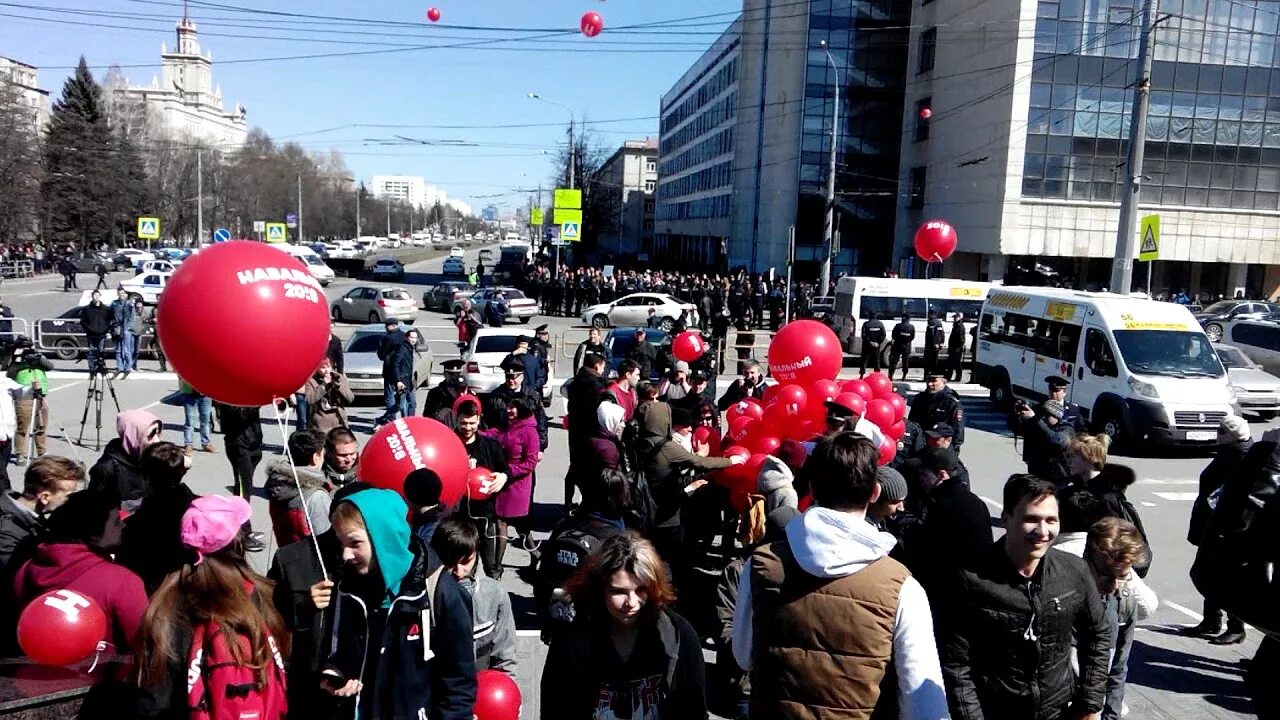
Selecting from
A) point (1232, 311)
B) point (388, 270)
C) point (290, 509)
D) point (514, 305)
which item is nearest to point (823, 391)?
point (290, 509)

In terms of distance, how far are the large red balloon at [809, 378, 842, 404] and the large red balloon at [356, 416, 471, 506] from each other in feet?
12.2

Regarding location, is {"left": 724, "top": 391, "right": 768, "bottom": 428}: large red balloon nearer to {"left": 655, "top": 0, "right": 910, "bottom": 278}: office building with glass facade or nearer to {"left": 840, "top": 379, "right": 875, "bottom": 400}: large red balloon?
{"left": 840, "top": 379, "right": 875, "bottom": 400}: large red balloon

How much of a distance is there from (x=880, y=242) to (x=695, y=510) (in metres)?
48.0

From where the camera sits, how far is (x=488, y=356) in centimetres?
1650

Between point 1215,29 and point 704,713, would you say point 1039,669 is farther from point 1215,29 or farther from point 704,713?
point 1215,29

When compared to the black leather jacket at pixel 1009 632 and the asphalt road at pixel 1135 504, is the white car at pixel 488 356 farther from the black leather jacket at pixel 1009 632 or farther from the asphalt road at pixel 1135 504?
the black leather jacket at pixel 1009 632

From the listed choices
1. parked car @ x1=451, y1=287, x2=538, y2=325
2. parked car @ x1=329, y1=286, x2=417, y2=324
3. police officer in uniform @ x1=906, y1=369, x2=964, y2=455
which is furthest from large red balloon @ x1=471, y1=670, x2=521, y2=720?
parked car @ x1=451, y1=287, x2=538, y2=325

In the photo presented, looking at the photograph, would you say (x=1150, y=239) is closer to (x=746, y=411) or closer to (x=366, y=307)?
(x=746, y=411)

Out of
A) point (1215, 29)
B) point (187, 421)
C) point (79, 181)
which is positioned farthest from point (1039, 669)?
point (79, 181)

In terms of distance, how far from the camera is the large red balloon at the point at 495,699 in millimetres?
3908

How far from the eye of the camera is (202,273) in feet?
14.0

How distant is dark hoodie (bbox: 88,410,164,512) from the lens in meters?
5.93

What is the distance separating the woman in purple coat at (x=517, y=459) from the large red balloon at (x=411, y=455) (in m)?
1.82

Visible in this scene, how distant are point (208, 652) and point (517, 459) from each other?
4394 mm
